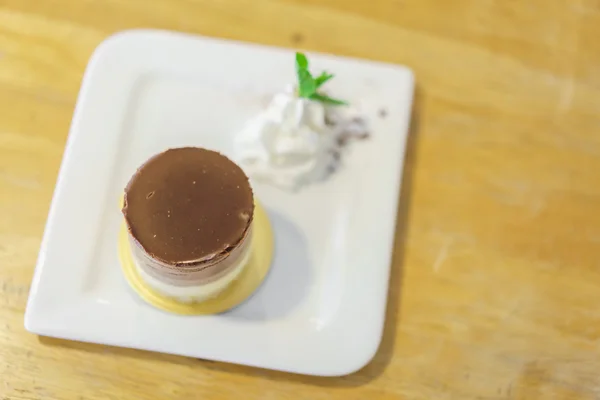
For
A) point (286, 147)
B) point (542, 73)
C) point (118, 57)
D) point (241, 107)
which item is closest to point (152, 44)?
point (118, 57)

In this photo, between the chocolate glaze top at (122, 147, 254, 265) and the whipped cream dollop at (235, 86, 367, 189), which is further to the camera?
the whipped cream dollop at (235, 86, 367, 189)

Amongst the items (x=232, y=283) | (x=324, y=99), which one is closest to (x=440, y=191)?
(x=324, y=99)

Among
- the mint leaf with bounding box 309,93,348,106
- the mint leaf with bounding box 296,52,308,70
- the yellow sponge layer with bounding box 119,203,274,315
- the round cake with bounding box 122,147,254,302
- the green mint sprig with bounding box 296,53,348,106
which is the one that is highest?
the mint leaf with bounding box 296,52,308,70

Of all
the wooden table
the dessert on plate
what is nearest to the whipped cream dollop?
the dessert on plate

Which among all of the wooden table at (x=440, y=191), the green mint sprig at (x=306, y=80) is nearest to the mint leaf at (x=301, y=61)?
the green mint sprig at (x=306, y=80)

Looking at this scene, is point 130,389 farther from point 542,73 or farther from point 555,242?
point 542,73

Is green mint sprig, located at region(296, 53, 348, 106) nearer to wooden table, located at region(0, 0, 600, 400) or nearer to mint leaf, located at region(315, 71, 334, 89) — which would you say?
mint leaf, located at region(315, 71, 334, 89)

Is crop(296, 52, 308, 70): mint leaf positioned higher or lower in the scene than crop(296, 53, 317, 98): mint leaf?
higher

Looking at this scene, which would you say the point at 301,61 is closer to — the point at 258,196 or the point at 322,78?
the point at 322,78

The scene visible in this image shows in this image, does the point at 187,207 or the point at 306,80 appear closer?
the point at 187,207
